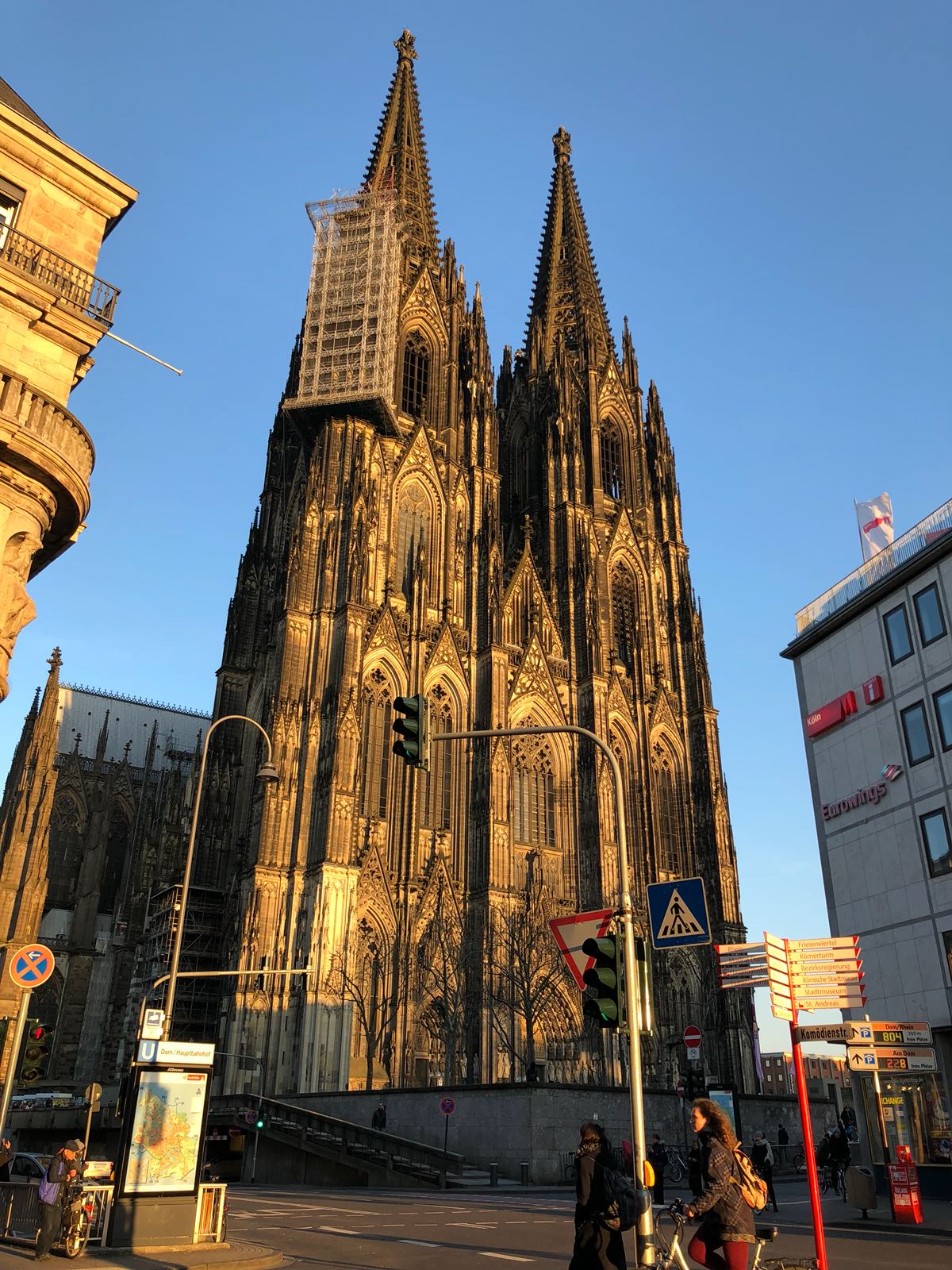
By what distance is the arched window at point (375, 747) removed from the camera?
42906 mm

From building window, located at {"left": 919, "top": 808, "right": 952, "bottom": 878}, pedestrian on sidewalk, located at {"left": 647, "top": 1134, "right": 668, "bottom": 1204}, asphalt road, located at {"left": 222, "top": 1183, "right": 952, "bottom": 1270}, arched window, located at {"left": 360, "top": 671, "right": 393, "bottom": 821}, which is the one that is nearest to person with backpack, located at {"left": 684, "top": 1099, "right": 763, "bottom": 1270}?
asphalt road, located at {"left": 222, "top": 1183, "right": 952, "bottom": 1270}

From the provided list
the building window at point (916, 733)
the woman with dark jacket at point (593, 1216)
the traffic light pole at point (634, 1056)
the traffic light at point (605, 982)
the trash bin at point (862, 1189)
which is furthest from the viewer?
the building window at point (916, 733)

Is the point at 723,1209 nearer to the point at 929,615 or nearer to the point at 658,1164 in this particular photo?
the point at 658,1164

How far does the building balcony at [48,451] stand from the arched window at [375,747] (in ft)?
89.5

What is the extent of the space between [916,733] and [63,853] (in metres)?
52.7

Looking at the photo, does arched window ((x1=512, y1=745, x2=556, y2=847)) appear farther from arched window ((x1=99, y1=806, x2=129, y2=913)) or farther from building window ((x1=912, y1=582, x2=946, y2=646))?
arched window ((x1=99, y1=806, x2=129, y2=913))

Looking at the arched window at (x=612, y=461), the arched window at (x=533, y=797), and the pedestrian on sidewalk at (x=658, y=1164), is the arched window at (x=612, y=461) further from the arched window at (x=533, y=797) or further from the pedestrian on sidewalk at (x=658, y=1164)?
the pedestrian on sidewalk at (x=658, y=1164)

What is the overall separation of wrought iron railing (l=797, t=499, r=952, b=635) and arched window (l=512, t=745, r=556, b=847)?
69.5ft

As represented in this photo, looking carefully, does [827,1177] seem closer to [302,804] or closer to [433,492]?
[302,804]

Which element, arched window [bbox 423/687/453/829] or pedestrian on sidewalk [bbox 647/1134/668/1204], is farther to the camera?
arched window [bbox 423/687/453/829]

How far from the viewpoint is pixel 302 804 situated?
40281mm

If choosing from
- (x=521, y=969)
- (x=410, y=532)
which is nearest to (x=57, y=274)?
(x=521, y=969)

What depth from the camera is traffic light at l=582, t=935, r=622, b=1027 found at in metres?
10.1

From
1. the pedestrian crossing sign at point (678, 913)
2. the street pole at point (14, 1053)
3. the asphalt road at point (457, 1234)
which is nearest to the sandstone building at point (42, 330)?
the street pole at point (14, 1053)
